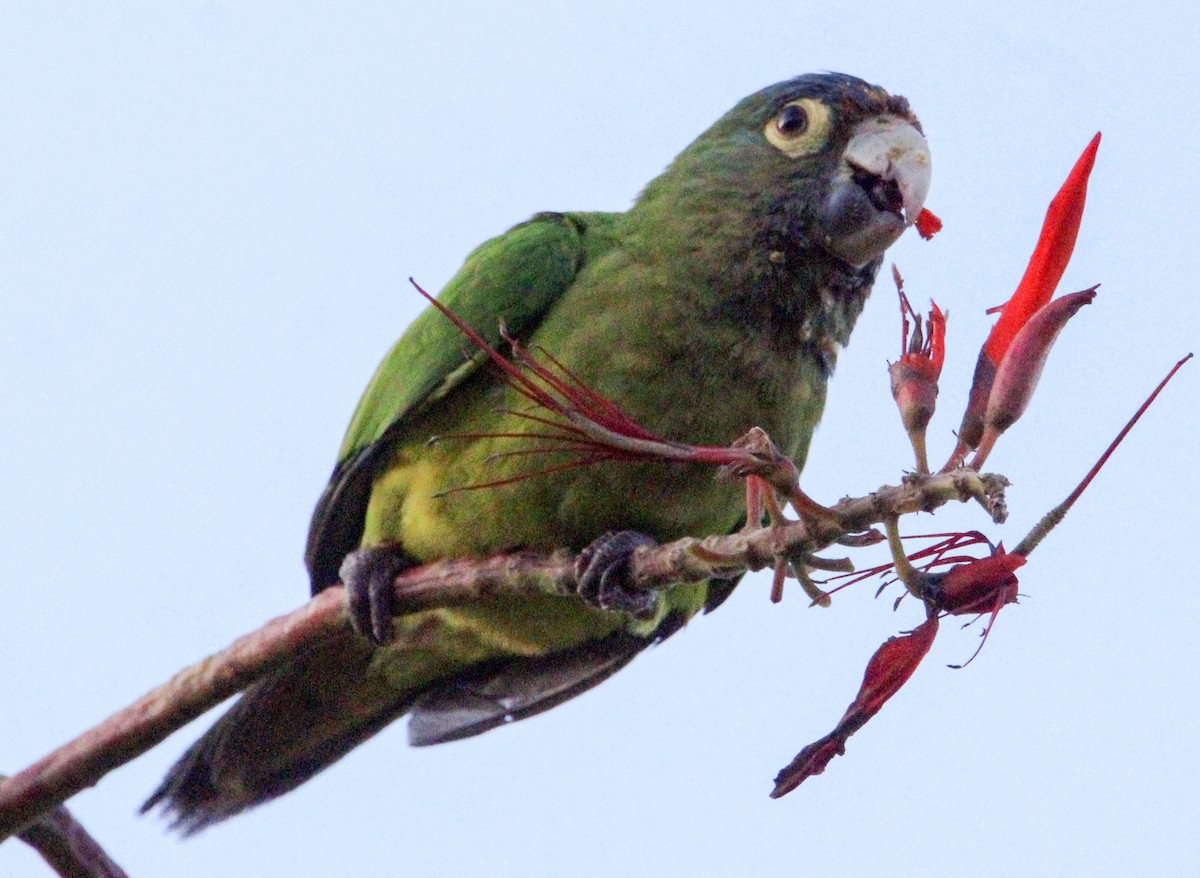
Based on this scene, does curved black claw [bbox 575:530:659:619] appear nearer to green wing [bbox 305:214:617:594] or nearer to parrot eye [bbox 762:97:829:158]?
green wing [bbox 305:214:617:594]

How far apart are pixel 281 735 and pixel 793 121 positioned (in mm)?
2557

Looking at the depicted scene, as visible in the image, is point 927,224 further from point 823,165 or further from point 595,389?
point 595,389

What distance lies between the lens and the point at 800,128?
13.8ft

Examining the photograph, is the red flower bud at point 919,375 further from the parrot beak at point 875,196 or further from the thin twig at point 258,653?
the parrot beak at point 875,196

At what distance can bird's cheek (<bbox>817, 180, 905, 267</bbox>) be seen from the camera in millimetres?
3852

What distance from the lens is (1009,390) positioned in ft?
6.77

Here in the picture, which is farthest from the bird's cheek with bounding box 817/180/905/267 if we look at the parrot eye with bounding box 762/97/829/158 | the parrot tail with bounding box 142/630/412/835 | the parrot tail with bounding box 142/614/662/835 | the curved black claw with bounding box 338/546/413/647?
the parrot tail with bounding box 142/630/412/835

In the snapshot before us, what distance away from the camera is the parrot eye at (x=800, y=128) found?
4.14m

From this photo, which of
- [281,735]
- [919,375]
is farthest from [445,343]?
[919,375]

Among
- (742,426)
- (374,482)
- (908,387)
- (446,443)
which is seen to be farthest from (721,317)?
(908,387)

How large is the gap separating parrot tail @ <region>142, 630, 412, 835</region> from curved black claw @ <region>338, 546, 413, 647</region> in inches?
19.0

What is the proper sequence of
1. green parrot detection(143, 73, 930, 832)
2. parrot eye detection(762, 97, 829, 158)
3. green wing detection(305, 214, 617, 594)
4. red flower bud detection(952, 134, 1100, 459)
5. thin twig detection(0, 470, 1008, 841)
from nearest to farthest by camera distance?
1. red flower bud detection(952, 134, 1100, 459)
2. thin twig detection(0, 470, 1008, 841)
3. green parrot detection(143, 73, 930, 832)
4. green wing detection(305, 214, 617, 594)
5. parrot eye detection(762, 97, 829, 158)

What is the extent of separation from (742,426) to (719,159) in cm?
100

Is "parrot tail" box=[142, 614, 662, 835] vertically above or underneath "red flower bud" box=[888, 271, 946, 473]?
underneath
